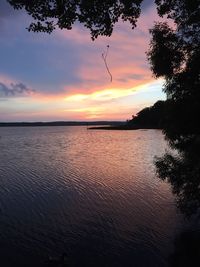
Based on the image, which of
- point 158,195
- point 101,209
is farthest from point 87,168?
point 101,209

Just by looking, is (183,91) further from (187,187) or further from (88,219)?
(88,219)

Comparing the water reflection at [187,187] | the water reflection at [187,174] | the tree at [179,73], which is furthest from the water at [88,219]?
the tree at [179,73]

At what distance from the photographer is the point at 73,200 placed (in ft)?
107

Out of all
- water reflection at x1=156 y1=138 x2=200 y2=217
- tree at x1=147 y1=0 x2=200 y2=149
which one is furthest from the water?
tree at x1=147 y1=0 x2=200 y2=149

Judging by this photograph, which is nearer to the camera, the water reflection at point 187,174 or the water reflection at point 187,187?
the water reflection at point 187,187

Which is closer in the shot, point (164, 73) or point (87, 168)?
point (164, 73)

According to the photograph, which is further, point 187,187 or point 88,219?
point 88,219

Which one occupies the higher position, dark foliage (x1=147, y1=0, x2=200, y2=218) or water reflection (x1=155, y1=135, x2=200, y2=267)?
dark foliage (x1=147, y1=0, x2=200, y2=218)

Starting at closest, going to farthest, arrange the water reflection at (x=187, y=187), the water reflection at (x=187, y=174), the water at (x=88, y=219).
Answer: the water at (x=88, y=219), the water reflection at (x=187, y=187), the water reflection at (x=187, y=174)

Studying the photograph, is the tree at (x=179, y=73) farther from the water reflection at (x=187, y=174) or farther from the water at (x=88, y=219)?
the water at (x=88, y=219)

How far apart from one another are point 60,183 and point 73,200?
27.5ft

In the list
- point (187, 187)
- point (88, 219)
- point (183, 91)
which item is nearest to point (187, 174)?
point (187, 187)

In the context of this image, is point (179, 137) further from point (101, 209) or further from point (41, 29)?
point (41, 29)

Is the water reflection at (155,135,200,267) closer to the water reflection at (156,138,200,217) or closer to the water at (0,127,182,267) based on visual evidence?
the water reflection at (156,138,200,217)
